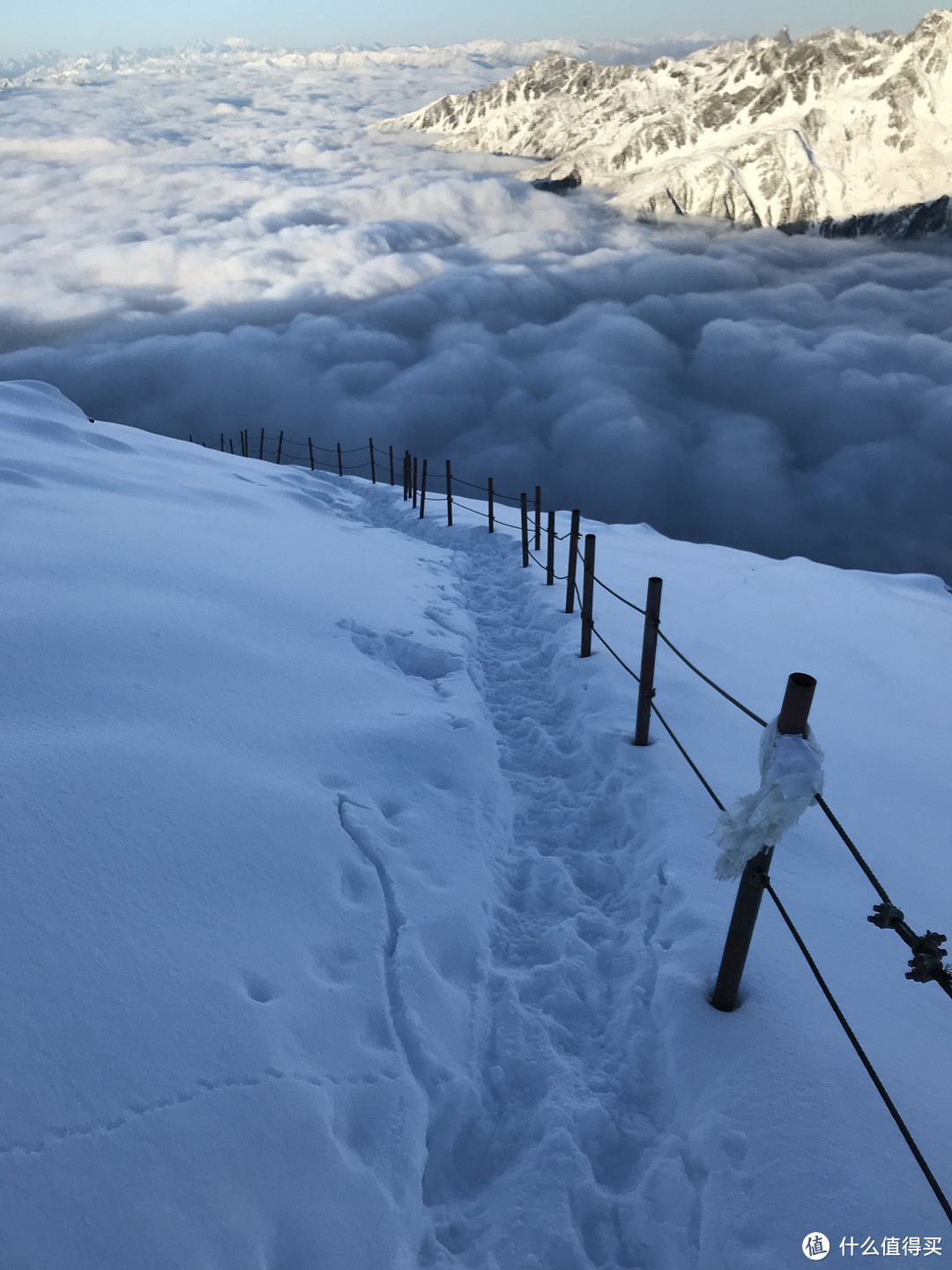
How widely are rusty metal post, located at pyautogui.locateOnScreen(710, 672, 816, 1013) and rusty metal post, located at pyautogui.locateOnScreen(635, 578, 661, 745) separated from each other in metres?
1.97

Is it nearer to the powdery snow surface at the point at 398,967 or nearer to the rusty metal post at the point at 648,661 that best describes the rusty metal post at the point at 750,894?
the powdery snow surface at the point at 398,967

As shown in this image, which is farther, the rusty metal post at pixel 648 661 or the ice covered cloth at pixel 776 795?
the rusty metal post at pixel 648 661

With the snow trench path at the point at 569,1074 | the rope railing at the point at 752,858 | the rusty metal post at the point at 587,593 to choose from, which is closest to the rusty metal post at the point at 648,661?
the rope railing at the point at 752,858

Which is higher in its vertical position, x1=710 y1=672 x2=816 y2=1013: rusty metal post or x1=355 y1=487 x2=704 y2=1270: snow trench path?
x1=710 y1=672 x2=816 y2=1013: rusty metal post

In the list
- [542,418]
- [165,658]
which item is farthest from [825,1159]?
[542,418]

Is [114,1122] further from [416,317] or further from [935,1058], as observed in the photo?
[416,317]

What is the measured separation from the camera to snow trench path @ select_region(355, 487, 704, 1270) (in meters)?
2.67

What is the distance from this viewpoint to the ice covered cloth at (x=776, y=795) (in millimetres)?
2494

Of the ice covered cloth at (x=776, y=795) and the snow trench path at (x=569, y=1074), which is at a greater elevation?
the ice covered cloth at (x=776, y=795)

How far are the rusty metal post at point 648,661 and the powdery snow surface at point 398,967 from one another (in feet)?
0.75

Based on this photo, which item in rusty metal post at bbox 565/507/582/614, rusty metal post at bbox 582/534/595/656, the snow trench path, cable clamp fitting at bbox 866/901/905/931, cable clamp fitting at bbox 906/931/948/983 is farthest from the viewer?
rusty metal post at bbox 565/507/582/614

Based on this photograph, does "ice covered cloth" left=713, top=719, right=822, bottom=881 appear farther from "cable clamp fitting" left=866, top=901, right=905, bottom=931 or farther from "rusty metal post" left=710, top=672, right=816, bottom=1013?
"cable clamp fitting" left=866, top=901, right=905, bottom=931

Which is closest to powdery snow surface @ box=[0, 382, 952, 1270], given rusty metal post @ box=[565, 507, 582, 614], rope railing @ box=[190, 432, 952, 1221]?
rope railing @ box=[190, 432, 952, 1221]

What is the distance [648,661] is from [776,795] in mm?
2826
